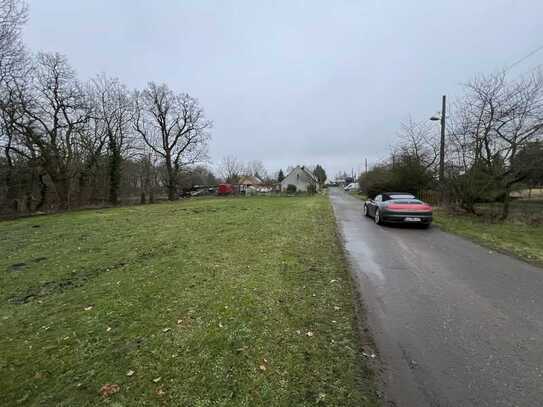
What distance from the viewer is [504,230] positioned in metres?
8.65

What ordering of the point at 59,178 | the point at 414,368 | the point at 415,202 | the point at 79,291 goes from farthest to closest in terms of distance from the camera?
1. the point at 59,178
2. the point at 415,202
3. the point at 79,291
4. the point at 414,368

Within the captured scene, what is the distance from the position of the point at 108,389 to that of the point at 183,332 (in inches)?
34.0

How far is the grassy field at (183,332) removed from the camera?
207 centimetres

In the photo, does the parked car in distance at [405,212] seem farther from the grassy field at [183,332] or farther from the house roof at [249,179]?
the house roof at [249,179]

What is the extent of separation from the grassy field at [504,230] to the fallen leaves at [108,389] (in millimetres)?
7439

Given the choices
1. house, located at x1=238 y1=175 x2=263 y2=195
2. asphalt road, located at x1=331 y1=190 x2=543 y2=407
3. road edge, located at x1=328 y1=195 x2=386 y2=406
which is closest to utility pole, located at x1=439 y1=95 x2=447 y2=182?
asphalt road, located at x1=331 y1=190 x2=543 y2=407

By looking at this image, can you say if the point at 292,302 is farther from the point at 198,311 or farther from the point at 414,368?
the point at 414,368

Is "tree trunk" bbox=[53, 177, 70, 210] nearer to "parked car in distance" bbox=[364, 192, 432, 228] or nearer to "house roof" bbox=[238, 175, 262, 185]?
"parked car in distance" bbox=[364, 192, 432, 228]

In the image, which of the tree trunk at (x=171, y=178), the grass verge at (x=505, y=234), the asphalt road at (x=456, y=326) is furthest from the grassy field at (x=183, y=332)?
the tree trunk at (x=171, y=178)

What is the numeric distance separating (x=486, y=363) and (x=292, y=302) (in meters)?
2.11

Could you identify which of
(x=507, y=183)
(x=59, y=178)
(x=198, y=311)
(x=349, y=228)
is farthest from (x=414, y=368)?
(x=59, y=178)

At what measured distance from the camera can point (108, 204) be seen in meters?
25.7

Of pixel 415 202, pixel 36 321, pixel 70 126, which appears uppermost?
pixel 70 126

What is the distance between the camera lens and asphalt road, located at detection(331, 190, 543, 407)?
2.08 meters
